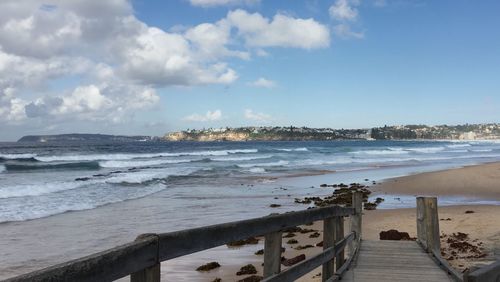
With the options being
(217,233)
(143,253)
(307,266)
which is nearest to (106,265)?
(143,253)

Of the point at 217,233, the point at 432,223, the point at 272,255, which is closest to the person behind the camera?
the point at 217,233

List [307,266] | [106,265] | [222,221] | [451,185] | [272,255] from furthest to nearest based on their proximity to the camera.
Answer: [451,185]
[222,221]
[307,266]
[272,255]
[106,265]

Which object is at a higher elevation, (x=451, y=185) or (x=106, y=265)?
(x=106, y=265)

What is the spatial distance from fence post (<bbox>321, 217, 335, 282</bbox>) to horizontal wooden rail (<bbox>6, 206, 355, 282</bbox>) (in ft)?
7.60

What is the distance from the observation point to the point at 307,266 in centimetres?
523

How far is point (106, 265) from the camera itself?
2.17 m

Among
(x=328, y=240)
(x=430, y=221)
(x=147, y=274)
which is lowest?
(x=430, y=221)

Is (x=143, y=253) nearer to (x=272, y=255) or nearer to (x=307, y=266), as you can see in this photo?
(x=272, y=255)

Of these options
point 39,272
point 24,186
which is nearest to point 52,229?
point 39,272

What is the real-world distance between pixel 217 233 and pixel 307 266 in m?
2.16

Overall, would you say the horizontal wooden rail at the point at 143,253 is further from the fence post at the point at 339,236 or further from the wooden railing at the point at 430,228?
the wooden railing at the point at 430,228

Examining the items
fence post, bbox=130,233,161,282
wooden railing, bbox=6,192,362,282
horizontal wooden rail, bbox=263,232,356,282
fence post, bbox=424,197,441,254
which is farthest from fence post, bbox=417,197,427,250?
fence post, bbox=130,233,161,282

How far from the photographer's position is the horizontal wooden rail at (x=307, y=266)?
434cm

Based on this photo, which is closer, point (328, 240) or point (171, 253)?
point (171, 253)
